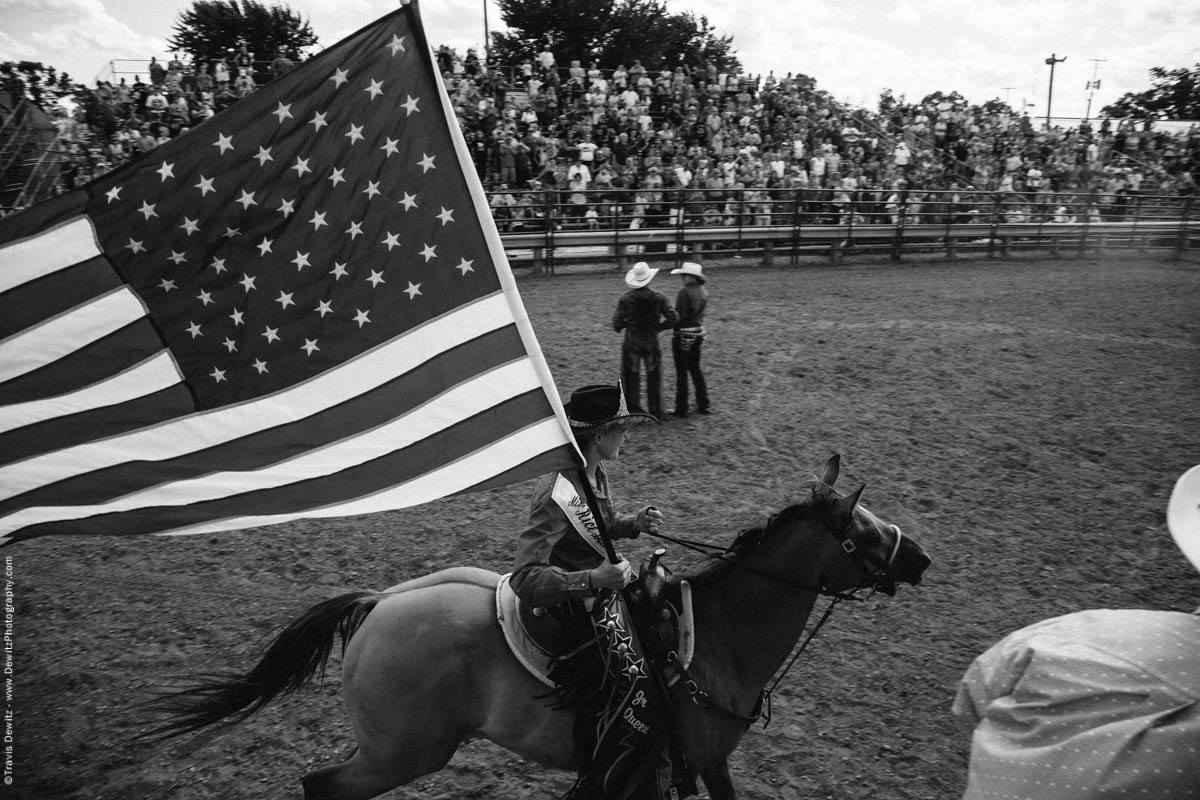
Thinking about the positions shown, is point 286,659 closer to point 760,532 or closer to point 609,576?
point 609,576

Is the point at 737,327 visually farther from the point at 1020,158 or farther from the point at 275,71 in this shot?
the point at 1020,158

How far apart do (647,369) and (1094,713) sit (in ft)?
24.4

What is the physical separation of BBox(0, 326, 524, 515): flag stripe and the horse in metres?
0.82

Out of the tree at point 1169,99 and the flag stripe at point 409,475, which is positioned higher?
the tree at point 1169,99

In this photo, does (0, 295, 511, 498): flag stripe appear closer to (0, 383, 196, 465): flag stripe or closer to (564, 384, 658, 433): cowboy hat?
(0, 383, 196, 465): flag stripe

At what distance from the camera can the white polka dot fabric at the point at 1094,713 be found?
144cm

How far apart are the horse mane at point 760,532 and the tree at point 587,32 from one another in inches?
1835

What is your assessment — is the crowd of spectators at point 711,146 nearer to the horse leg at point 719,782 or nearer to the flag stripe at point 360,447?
the flag stripe at point 360,447

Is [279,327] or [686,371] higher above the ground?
[279,327]

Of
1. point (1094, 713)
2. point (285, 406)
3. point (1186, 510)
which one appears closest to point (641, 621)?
point (285, 406)

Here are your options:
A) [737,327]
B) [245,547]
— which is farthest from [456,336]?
[737,327]

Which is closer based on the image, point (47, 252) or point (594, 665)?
point (47, 252)

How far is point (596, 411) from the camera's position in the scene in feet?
10.2

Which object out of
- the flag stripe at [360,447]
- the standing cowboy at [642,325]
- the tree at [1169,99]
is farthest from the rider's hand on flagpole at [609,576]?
the tree at [1169,99]
